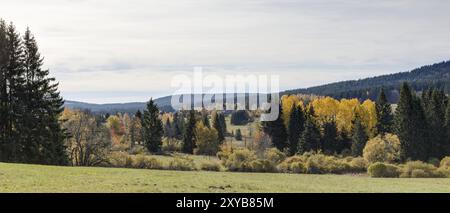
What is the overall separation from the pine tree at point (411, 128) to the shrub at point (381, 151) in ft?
3.88

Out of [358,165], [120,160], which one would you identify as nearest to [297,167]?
[358,165]

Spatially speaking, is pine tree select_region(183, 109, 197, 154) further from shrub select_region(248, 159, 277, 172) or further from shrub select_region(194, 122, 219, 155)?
shrub select_region(248, 159, 277, 172)

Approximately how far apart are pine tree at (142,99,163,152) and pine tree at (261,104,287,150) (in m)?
21.0

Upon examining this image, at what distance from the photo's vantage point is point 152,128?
9962 cm

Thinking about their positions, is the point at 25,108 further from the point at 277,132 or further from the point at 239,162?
the point at 277,132

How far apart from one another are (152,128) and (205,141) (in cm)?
1056

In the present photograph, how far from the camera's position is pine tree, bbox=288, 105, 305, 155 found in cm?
9656

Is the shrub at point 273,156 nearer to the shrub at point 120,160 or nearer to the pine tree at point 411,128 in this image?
the pine tree at point 411,128

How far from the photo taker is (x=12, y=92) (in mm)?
48500

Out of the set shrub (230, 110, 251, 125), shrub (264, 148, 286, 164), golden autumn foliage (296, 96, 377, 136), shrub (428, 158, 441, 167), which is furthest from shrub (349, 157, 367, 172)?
shrub (230, 110, 251, 125)

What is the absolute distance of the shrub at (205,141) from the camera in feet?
329
